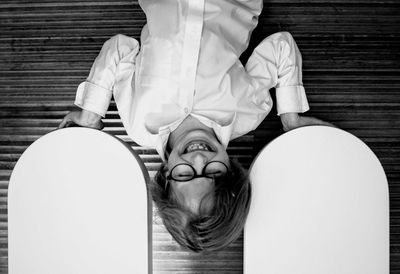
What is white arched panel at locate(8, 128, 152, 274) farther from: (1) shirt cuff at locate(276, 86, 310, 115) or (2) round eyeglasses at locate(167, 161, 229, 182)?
(1) shirt cuff at locate(276, 86, 310, 115)

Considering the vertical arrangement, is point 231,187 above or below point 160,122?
below

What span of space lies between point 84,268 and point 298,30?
973mm

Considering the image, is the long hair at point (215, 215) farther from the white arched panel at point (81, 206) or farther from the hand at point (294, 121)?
the hand at point (294, 121)

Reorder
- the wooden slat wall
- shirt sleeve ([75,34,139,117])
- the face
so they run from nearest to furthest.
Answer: the face → shirt sleeve ([75,34,139,117]) → the wooden slat wall

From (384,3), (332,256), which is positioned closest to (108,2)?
(384,3)

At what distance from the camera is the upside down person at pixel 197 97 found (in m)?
0.90

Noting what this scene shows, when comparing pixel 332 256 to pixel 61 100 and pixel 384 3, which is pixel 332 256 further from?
pixel 61 100

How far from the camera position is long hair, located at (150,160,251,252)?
90 centimetres

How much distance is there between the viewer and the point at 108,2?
1313 mm

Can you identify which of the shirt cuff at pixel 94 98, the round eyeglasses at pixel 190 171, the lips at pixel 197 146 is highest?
the shirt cuff at pixel 94 98

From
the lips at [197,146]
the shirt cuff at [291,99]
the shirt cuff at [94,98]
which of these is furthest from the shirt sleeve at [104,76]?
the shirt cuff at [291,99]

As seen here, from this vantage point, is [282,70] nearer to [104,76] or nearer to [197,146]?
[197,146]

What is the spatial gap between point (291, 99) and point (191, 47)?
1.00ft

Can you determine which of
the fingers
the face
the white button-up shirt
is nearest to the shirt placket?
the white button-up shirt
